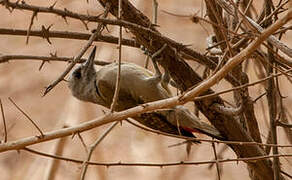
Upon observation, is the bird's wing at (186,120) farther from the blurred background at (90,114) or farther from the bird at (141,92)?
the blurred background at (90,114)

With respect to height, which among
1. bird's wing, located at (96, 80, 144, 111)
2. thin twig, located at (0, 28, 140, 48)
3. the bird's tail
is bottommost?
the bird's tail

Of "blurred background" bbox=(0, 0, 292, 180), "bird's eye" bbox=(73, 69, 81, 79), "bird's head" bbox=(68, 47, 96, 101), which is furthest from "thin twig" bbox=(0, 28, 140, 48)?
"blurred background" bbox=(0, 0, 292, 180)

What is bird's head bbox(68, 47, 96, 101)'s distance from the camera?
3.27 meters

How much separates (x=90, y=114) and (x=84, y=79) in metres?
1.52

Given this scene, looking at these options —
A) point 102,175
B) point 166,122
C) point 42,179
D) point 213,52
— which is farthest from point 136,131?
point 213,52

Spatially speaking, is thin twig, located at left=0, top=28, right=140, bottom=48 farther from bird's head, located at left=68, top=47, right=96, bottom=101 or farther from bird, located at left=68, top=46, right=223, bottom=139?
bird's head, located at left=68, top=47, right=96, bottom=101

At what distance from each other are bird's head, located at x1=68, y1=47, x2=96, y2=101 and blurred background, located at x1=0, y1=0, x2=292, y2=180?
1219 millimetres

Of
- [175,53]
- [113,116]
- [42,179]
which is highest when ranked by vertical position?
[175,53]

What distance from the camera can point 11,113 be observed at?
20.4 feet

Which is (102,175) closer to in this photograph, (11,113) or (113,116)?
(11,113)

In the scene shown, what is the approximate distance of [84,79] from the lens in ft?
10.9

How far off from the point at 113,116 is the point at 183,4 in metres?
4.24

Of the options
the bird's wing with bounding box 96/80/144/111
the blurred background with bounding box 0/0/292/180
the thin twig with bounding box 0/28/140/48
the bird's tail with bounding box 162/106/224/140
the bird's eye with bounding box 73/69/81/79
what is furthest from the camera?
the blurred background with bounding box 0/0/292/180

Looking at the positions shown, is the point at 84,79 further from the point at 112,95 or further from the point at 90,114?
the point at 90,114
